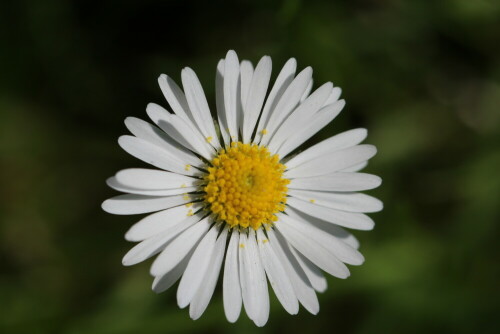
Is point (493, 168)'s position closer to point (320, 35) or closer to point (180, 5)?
point (320, 35)

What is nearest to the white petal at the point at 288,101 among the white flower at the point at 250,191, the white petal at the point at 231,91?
the white flower at the point at 250,191

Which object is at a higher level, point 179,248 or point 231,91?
point 231,91

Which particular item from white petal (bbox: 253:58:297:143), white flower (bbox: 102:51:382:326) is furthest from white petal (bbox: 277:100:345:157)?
white petal (bbox: 253:58:297:143)

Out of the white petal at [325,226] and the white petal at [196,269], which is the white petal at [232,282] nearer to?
the white petal at [196,269]

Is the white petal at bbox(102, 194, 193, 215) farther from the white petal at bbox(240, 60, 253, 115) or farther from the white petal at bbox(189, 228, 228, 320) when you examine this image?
the white petal at bbox(240, 60, 253, 115)

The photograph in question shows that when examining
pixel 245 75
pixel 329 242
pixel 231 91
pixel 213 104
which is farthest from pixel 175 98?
pixel 213 104

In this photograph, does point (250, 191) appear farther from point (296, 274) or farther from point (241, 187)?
point (296, 274)

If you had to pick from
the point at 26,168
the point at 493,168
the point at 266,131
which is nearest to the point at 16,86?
the point at 26,168
